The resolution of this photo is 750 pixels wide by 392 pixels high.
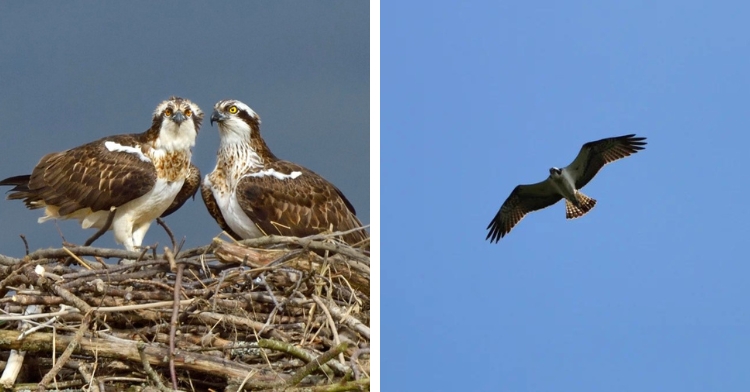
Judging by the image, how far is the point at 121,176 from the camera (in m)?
5.51

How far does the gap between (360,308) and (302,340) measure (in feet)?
1.24

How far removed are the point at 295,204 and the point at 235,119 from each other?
533 millimetres

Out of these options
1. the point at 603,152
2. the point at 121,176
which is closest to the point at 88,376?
the point at 121,176

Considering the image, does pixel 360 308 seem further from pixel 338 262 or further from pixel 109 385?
pixel 109 385

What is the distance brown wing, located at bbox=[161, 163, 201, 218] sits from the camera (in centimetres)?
588

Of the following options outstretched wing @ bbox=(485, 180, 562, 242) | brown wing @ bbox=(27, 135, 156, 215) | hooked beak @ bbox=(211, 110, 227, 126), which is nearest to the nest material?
brown wing @ bbox=(27, 135, 156, 215)

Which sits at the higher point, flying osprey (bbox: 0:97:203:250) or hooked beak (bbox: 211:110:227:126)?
hooked beak (bbox: 211:110:227:126)

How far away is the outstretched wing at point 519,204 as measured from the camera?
912 cm

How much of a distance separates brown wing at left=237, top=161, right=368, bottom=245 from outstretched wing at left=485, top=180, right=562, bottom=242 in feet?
11.4

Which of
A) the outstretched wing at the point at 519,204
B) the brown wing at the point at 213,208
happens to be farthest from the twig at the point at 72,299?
the outstretched wing at the point at 519,204

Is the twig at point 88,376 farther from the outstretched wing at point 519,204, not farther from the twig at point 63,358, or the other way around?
the outstretched wing at point 519,204

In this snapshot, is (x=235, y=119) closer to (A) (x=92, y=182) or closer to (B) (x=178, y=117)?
(B) (x=178, y=117)

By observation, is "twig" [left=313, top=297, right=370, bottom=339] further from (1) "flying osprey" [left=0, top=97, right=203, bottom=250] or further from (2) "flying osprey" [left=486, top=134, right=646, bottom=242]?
(2) "flying osprey" [left=486, top=134, right=646, bottom=242]

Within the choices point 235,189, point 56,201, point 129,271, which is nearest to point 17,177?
point 56,201
